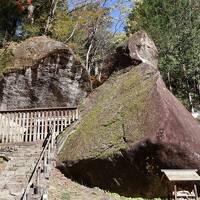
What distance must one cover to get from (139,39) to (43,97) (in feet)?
20.2

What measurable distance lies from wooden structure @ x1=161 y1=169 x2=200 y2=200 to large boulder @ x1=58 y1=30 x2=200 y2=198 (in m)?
1.13

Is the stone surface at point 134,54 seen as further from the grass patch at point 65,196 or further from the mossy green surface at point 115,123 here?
the grass patch at point 65,196

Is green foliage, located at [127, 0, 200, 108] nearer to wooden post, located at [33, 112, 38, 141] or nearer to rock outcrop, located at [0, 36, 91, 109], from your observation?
rock outcrop, located at [0, 36, 91, 109]

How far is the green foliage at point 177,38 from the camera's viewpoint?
1127 inches

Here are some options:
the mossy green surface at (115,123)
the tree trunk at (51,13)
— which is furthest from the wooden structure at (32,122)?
the tree trunk at (51,13)

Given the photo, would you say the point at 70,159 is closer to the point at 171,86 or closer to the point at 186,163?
the point at 186,163

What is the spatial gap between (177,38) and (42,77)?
13093 millimetres

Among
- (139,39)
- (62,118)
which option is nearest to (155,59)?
(139,39)

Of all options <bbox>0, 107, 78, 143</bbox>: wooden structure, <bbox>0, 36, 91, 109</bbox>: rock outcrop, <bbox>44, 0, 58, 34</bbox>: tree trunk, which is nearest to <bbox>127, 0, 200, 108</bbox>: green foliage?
Result: <bbox>44, 0, 58, 34</bbox>: tree trunk

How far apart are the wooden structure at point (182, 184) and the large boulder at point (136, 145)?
3.72 ft

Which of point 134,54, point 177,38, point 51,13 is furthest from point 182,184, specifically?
point 51,13

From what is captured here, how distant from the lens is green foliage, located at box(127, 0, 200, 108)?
28.6 m

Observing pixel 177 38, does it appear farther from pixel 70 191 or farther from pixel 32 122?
pixel 70 191

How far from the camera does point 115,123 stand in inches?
559
